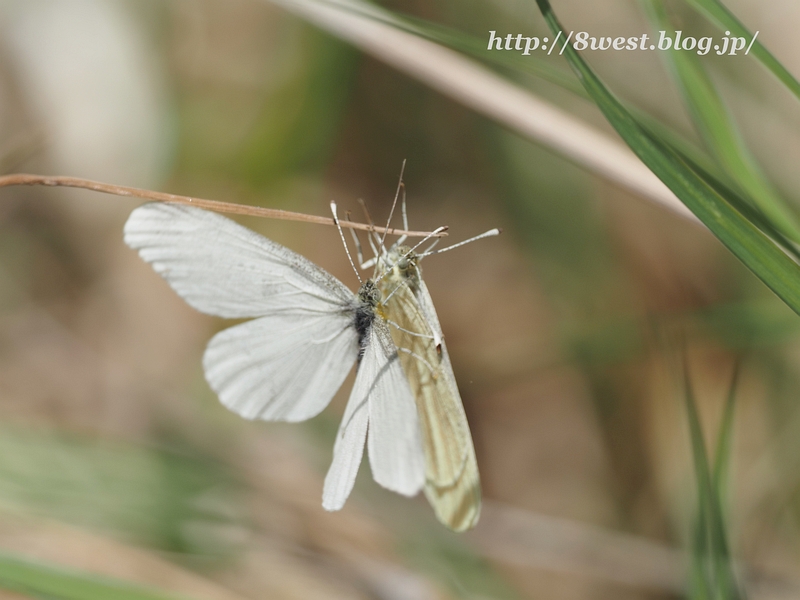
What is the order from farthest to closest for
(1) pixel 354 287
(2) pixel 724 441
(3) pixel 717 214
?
(1) pixel 354 287, (2) pixel 724 441, (3) pixel 717 214

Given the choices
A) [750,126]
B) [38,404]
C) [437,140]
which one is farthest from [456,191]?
[38,404]

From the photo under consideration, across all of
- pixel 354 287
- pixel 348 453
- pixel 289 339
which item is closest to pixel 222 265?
pixel 289 339

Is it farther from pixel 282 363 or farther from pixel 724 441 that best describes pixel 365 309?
pixel 724 441

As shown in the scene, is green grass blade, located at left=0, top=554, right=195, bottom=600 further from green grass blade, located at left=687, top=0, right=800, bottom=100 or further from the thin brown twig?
green grass blade, located at left=687, top=0, right=800, bottom=100

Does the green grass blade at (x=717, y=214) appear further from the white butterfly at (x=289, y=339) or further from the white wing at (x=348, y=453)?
the white wing at (x=348, y=453)

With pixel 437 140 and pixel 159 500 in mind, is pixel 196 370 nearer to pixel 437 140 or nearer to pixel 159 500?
pixel 159 500

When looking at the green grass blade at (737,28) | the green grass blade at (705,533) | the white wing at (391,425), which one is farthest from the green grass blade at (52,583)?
the green grass blade at (737,28)

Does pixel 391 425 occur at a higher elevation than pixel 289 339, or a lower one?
lower
